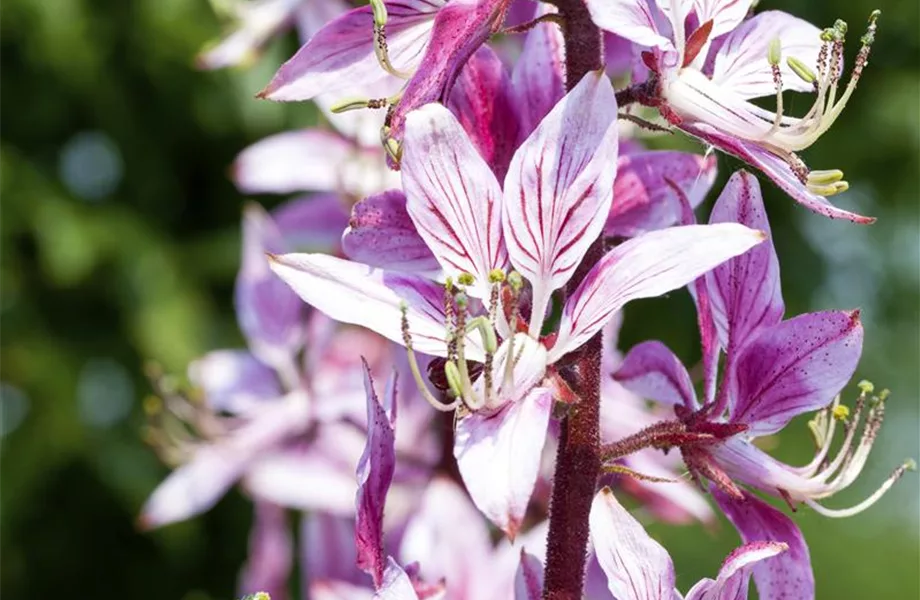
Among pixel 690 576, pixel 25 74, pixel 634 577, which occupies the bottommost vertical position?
pixel 690 576

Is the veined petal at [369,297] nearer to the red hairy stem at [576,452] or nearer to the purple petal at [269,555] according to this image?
the red hairy stem at [576,452]

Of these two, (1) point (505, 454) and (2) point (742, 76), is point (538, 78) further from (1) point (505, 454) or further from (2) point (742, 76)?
(1) point (505, 454)

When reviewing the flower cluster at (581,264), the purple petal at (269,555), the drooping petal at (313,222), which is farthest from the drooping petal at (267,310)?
the flower cluster at (581,264)

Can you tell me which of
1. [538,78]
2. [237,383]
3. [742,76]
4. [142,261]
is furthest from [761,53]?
[142,261]

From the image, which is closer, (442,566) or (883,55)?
(442,566)

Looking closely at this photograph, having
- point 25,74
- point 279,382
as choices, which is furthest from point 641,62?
point 25,74

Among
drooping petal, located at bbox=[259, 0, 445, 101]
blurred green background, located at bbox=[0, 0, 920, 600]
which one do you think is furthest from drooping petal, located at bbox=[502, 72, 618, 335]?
blurred green background, located at bbox=[0, 0, 920, 600]

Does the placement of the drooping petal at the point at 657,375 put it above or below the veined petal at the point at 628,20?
below

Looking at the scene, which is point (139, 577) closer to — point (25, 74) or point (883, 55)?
point (25, 74)

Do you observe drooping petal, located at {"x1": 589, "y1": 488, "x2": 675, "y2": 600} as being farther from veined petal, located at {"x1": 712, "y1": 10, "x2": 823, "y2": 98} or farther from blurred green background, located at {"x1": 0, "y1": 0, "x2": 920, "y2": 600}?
blurred green background, located at {"x1": 0, "y1": 0, "x2": 920, "y2": 600}
